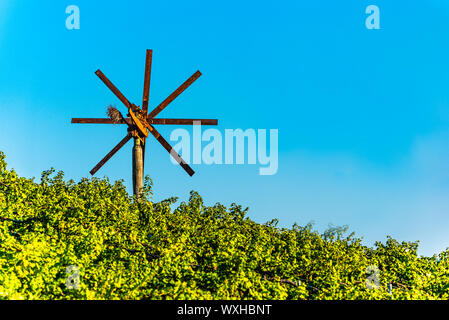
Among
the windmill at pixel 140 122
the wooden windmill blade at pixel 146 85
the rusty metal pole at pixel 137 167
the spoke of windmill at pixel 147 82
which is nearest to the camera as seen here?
the rusty metal pole at pixel 137 167

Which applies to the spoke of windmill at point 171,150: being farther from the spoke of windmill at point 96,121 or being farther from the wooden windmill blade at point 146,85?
the spoke of windmill at point 96,121

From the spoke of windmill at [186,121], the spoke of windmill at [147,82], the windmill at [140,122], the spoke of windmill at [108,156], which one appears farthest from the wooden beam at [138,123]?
the spoke of windmill at [108,156]

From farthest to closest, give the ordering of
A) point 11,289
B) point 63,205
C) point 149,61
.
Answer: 1. point 149,61
2. point 63,205
3. point 11,289

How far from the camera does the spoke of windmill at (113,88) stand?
2209 cm

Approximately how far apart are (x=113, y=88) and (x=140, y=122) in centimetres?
339

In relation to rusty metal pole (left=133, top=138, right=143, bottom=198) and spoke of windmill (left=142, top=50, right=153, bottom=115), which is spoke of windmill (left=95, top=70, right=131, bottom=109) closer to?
spoke of windmill (left=142, top=50, right=153, bottom=115)

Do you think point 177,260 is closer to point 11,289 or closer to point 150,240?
point 150,240

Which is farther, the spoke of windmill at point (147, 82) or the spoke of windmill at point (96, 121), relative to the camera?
the spoke of windmill at point (147, 82)

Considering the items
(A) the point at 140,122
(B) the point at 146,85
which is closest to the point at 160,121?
(A) the point at 140,122

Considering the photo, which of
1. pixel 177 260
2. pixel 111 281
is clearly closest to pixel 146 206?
pixel 177 260

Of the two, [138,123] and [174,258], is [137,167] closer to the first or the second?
[138,123]

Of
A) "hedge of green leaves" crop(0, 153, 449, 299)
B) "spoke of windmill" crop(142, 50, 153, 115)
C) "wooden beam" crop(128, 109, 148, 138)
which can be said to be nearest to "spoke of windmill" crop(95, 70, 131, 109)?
"spoke of windmill" crop(142, 50, 153, 115)
